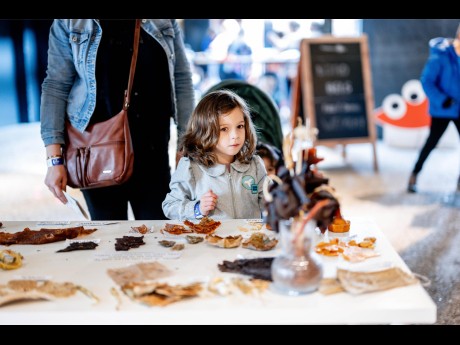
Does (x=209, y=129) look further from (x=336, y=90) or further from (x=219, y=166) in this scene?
(x=336, y=90)

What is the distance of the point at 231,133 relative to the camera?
2.42 metres

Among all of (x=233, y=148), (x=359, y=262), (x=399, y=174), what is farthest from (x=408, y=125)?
(x=359, y=262)

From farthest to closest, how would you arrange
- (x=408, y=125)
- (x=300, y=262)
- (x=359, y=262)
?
(x=408, y=125), (x=359, y=262), (x=300, y=262)

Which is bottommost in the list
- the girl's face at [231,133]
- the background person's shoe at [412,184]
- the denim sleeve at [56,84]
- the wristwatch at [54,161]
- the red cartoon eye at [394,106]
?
the background person's shoe at [412,184]

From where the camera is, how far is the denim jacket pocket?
2498mm

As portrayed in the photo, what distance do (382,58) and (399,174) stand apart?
294cm

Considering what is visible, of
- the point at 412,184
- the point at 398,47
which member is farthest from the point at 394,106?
the point at 412,184

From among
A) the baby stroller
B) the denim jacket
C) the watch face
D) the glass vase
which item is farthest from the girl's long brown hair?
the glass vase

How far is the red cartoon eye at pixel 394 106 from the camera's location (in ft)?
29.1

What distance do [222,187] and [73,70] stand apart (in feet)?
2.62

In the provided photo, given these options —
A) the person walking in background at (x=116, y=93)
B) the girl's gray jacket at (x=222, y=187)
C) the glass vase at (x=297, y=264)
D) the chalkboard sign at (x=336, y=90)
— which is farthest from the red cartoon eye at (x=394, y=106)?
the glass vase at (x=297, y=264)

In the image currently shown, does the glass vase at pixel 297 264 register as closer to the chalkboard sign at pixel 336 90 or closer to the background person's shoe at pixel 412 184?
the background person's shoe at pixel 412 184
